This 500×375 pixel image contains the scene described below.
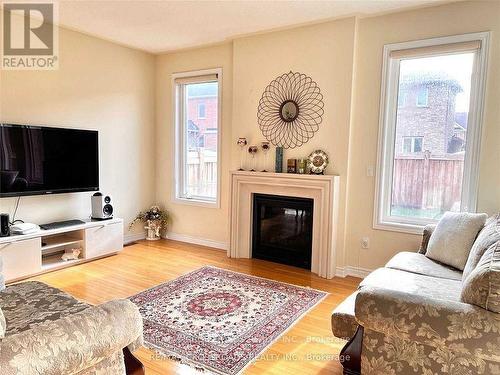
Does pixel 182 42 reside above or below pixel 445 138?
above

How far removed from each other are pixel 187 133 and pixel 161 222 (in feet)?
4.59

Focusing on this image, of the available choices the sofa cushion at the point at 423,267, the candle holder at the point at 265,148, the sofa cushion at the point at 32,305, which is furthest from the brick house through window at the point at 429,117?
the sofa cushion at the point at 32,305

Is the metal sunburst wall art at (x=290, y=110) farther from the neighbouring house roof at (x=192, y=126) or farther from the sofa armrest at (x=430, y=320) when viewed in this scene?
the sofa armrest at (x=430, y=320)

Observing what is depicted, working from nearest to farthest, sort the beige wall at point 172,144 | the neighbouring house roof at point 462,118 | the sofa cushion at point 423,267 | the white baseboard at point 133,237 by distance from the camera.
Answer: the sofa cushion at point 423,267 → the neighbouring house roof at point 462,118 → the beige wall at point 172,144 → the white baseboard at point 133,237

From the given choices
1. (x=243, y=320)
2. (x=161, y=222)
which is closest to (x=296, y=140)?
(x=243, y=320)

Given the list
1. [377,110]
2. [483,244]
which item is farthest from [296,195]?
[483,244]

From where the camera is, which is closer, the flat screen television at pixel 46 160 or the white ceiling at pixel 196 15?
the white ceiling at pixel 196 15

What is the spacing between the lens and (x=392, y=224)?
3.64 metres

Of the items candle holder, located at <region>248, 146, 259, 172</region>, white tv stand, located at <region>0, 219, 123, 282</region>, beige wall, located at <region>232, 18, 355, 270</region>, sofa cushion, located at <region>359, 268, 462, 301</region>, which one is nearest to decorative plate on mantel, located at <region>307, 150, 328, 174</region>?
beige wall, located at <region>232, 18, 355, 270</region>

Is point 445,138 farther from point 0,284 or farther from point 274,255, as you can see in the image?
point 0,284

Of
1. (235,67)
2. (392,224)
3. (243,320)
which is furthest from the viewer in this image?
(235,67)

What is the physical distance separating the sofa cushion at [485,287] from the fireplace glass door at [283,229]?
2387 millimetres

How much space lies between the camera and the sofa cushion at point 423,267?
2549 mm

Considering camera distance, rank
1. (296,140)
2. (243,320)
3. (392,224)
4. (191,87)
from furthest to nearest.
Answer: (191,87)
(296,140)
(392,224)
(243,320)
